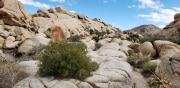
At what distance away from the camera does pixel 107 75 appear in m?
16.1

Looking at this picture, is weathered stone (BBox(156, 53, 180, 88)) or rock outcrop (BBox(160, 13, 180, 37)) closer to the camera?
weathered stone (BBox(156, 53, 180, 88))

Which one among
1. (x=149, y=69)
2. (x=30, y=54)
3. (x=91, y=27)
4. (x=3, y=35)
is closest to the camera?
(x=149, y=69)

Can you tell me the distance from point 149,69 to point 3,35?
62.5 feet

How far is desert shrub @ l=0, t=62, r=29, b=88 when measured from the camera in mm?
16062

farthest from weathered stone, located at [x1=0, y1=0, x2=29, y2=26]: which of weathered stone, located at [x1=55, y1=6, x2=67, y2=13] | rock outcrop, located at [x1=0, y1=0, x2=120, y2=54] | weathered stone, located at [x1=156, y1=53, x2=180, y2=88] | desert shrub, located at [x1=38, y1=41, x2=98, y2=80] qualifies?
weathered stone, located at [x1=156, y1=53, x2=180, y2=88]

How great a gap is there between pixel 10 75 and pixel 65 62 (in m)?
3.08

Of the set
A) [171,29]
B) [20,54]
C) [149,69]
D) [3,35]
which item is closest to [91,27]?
[171,29]

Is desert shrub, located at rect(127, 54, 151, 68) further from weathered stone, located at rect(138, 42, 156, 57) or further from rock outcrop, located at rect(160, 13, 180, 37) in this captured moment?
rock outcrop, located at rect(160, 13, 180, 37)

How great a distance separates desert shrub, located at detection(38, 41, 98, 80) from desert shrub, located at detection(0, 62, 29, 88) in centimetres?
164

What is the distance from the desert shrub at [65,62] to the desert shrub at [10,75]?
1635mm

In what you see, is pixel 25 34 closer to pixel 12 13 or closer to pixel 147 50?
pixel 12 13

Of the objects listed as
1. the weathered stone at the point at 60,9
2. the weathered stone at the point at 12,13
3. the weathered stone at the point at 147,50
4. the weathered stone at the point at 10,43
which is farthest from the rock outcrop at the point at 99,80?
the weathered stone at the point at 60,9

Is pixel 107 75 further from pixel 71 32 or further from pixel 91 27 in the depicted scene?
pixel 91 27

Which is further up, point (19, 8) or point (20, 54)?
point (19, 8)
